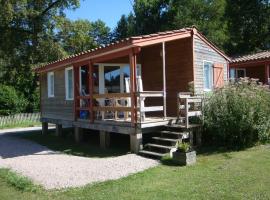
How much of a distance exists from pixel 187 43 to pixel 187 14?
871 inches

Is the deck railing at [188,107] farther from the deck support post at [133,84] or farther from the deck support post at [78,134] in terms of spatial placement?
the deck support post at [78,134]

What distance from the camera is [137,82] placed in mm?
12000

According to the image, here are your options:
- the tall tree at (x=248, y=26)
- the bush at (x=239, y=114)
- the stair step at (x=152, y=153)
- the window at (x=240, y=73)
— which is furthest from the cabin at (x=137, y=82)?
the tall tree at (x=248, y=26)

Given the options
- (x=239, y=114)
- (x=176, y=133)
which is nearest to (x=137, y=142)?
(x=176, y=133)

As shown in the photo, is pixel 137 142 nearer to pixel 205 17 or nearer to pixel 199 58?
pixel 199 58

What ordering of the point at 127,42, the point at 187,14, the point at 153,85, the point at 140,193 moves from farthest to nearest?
the point at 187,14 → the point at 153,85 → the point at 127,42 → the point at 140,193

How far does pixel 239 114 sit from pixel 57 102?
9.43 meters

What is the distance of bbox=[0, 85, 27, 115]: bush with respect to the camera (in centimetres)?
3025

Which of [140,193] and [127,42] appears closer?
[140,193]

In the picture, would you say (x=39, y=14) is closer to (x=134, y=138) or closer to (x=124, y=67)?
(x=124, y=67)

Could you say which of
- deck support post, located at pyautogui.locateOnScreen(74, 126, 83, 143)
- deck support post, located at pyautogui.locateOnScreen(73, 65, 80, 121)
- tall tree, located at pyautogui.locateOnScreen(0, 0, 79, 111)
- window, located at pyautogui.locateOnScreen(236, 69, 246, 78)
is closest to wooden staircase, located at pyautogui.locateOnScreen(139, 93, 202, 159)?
deck support post, located at pyautogui.locateOnScreen(74, 126, 83, 143)

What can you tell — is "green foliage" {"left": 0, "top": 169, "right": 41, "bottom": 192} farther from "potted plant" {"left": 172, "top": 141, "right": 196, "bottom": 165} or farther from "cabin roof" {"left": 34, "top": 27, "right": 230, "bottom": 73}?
"cabin roof" {"left": 34, "top": 27, "right": 230, "bottom": 73}

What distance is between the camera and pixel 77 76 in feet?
52.2

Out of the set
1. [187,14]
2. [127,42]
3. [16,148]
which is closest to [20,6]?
[187,14]
